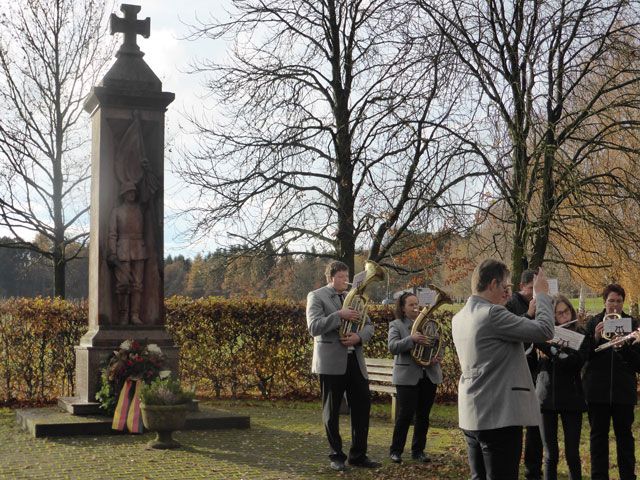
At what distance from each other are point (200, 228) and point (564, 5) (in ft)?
28.2

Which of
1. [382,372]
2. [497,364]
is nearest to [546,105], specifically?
[382,372]

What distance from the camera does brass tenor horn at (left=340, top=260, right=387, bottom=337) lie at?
941 centimetres

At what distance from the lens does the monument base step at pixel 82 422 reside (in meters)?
11.4

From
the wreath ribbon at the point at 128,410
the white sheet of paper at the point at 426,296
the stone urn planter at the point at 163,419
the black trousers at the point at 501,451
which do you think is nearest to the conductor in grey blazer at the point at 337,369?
the white sheet of paper at the point at 426,296

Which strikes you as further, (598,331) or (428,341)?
(428,341)

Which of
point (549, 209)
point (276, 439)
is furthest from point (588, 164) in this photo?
point (276, 439)

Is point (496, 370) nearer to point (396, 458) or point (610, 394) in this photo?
point (610, 394)

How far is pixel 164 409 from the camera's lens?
406 inches

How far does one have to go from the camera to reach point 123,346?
1209cm

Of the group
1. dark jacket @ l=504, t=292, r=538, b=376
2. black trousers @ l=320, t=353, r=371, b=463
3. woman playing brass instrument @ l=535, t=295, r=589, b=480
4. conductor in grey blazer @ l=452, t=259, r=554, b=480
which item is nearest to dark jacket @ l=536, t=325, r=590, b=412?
woman playing brass instrument @ l=535, t=295, r=589, b=480

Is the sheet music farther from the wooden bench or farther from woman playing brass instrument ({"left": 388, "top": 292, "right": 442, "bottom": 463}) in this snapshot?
Result: the wooden bench

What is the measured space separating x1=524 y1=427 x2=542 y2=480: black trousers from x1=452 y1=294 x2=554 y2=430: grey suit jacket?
2869mm

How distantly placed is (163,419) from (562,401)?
15.4 feet

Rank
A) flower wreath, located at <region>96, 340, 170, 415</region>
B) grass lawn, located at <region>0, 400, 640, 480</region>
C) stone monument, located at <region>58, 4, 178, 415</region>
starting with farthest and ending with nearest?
stone monument, located at <region>58, 4, 178, 415</region> < flower wreath, located at <region>96, 340, 170, 415</region> < grass lawn, located at <region>0, 400, 640, 480</region>
